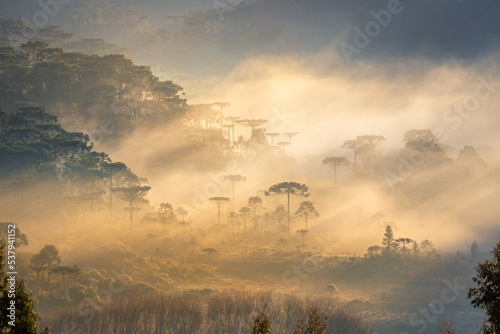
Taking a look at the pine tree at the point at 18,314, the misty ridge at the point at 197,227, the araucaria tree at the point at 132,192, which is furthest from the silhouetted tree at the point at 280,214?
the pine tree at the point at 18,314

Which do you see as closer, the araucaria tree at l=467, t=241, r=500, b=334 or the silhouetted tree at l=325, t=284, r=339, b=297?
the araucaria tree at l=467, t=241, r=500, b=334

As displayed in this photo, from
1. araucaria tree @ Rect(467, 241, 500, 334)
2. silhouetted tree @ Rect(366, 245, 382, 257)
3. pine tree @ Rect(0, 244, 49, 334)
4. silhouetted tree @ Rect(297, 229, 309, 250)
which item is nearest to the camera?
pine tree @ Rect(0, 244, 49, 334)

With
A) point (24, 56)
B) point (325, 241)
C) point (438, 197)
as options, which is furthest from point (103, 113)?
point (438, 197)

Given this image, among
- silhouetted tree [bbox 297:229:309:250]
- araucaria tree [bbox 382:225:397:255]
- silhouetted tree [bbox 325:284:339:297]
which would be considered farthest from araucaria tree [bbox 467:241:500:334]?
silhouetted tree [bbox 297:229:309:250]

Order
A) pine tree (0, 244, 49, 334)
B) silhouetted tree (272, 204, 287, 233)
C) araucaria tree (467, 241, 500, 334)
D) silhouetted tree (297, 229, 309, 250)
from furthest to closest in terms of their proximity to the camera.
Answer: silhouetted tree (272, 204, 287, 233) → silhouetted tree (297, 229, 309, 250) → araucaria tree (467, 241, 500, 334) → pine tree (0, 244, 49, 334)

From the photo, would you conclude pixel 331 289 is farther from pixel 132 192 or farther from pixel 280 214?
pixel 132 192

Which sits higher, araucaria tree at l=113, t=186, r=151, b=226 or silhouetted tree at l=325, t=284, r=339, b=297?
araucaria tree at l=113, t=186, r=151, b=226

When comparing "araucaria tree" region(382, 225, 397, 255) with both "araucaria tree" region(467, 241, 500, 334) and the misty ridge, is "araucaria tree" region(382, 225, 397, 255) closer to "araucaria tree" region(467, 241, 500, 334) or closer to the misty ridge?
the misty ridge

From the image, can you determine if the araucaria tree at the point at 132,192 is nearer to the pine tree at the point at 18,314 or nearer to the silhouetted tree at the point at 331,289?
the silhouetted tree at the point at 331,289

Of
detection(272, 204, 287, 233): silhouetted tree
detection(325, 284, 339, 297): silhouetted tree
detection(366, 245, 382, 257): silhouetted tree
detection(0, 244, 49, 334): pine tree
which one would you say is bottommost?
detection(325, 284, 339, 297): silhouetted tree

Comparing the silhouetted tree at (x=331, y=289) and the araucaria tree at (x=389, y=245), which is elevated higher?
the araucaria tree at (x=389, y=245)

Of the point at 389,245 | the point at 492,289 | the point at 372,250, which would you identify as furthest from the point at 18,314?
the point at 389,245

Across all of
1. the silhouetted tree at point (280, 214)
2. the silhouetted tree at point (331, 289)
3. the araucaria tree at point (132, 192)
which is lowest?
the silhouetted tree at point (331, 289)

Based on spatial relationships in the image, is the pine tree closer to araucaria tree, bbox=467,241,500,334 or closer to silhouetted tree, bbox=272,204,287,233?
araucaria tree, bbox=467,241,500,334
